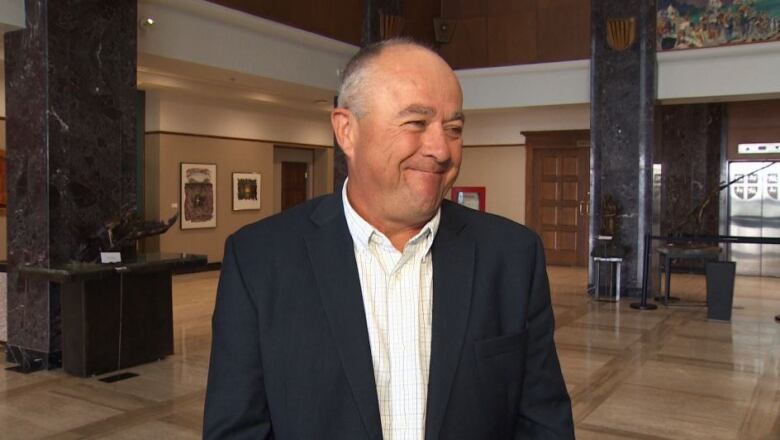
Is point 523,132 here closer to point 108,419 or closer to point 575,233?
point 575,233

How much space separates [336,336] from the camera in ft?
5.06

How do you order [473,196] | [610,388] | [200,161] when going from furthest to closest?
[473,196] < [200,161] < [610,388]

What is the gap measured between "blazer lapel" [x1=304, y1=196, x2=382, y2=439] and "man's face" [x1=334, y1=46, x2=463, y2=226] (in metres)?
0.14

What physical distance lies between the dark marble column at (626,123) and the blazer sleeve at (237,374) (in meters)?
10.5

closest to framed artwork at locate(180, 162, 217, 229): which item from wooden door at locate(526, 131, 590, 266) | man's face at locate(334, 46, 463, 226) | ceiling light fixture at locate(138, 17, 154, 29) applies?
ceiling light fixture at locate(138, 17, 154, 29)

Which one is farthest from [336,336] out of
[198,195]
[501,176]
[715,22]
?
[501,176]

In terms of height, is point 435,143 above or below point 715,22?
below

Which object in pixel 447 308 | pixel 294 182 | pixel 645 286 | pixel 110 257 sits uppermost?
pixel 294 182

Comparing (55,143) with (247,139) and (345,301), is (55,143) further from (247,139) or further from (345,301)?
(247,139)

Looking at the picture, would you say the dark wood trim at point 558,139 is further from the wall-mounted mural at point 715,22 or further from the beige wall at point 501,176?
the wall-mounted mural at point 715,22

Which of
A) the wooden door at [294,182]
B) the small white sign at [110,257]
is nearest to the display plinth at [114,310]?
the small white sign at [110,257]

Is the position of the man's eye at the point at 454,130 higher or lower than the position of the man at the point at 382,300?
higher

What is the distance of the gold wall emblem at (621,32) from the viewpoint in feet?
36.5

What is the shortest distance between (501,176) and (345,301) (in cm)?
1582
